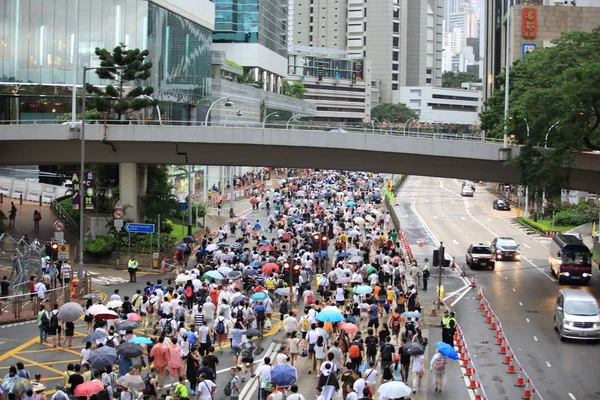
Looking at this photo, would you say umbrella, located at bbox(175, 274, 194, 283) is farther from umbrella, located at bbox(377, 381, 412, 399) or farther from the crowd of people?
umbrella, located at bbox(377, 381, 412, 399)

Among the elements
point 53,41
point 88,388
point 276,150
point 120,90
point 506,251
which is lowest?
point 506,251

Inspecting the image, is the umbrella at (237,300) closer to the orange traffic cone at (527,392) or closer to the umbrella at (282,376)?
the umbrella at (282,376)

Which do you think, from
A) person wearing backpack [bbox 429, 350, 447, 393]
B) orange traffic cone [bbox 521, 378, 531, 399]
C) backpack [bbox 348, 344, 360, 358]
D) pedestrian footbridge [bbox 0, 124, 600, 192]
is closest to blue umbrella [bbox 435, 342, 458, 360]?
person wearing backpack [bbox 429, 350, 447, 393]

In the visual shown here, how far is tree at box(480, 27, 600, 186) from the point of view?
37.7 m

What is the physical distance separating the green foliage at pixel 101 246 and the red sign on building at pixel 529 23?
8917 cm

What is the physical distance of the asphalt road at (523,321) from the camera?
78.3 feet

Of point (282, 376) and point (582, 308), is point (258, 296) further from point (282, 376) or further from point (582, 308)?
point (582, 308)

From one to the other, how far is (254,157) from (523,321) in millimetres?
18016

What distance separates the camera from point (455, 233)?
62.7 meters

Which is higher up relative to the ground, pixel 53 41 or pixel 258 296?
pixel 53 41

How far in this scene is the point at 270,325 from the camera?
2942cm

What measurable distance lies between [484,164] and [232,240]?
1643 cm

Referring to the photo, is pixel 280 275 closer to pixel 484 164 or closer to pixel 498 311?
pixel 498 311

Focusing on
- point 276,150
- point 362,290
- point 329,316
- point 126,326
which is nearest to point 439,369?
point 329,316
